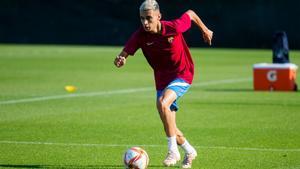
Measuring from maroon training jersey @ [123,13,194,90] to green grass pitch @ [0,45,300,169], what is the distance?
3.61 ft

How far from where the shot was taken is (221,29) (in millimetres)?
51375

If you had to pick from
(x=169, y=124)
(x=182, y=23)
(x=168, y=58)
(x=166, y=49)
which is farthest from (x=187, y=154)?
(x=182, y=23)

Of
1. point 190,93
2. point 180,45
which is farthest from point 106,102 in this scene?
point 180,45

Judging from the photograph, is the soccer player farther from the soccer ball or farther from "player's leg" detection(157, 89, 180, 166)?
the soccer ball

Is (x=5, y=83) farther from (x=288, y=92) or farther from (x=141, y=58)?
(x=141, y=58)

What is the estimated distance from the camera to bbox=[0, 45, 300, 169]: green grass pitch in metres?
11.7

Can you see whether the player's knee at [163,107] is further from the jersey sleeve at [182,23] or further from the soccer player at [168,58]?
the jersey sleeve at [182,23]

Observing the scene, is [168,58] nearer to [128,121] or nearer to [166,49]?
[166,49]

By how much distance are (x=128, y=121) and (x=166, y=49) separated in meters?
4.96

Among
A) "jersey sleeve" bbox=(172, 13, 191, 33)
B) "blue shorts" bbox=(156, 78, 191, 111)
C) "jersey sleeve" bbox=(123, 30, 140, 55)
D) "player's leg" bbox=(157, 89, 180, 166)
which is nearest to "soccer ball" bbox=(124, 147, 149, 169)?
"player's leg" bbox=(157, 89, 180, 166)

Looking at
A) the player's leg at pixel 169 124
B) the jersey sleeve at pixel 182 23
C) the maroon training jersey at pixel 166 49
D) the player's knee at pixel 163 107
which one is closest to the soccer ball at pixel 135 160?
the player's leg at pixel 169 124

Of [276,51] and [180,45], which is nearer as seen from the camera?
[180,45]

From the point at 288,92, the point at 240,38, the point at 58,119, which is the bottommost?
the point at 240,38

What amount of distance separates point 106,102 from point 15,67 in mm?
12031
